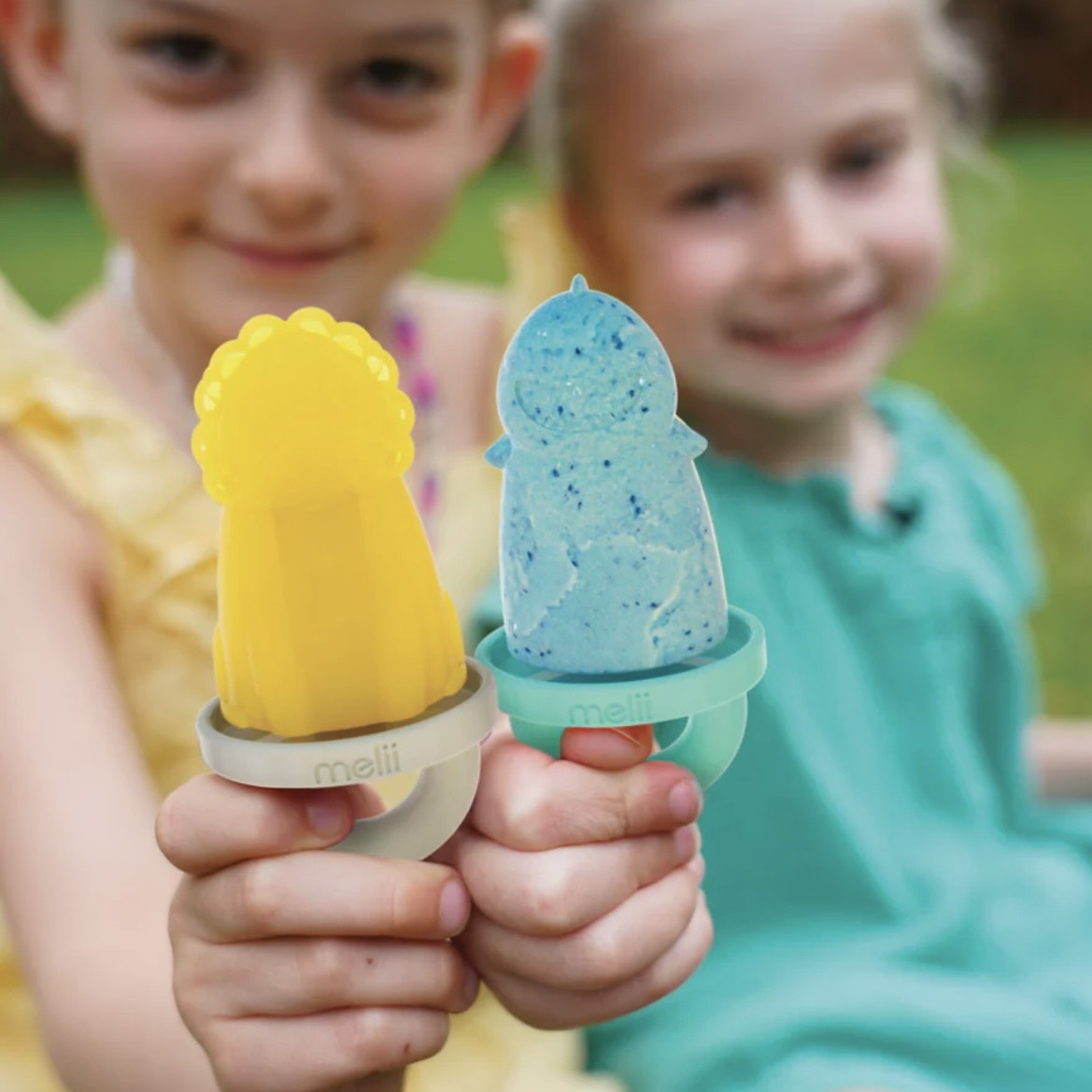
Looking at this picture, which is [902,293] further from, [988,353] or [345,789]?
[988,353]

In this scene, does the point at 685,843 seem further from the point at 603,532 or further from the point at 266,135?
the point at 266,135

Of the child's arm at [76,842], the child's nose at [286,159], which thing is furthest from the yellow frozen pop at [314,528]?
the child's nose at [286,159]

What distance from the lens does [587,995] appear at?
718 mm

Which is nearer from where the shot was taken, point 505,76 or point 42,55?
point 42,55

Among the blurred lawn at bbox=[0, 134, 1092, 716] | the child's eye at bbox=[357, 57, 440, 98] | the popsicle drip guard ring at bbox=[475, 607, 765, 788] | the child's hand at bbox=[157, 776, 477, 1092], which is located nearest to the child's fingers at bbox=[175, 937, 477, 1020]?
the child's hand at bbox=[157, 776, 477, 1092]

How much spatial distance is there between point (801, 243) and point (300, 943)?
2.67 feet

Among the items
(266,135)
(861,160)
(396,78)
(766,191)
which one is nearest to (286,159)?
(266,135)

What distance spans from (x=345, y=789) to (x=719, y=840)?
0.70 metres

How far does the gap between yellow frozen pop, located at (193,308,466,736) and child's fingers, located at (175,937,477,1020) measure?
128 millimetres

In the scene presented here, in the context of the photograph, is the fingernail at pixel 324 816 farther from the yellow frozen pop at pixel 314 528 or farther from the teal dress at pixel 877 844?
the teal dress at pixel 877 844

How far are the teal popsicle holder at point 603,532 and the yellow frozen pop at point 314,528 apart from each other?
6 cm

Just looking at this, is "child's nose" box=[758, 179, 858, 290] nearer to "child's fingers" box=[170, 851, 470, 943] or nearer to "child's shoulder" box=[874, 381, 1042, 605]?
"child's shoulder" box=[874, 381, 1042, 605]

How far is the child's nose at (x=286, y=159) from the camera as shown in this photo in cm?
109

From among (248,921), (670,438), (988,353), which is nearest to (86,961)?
(248,921)
